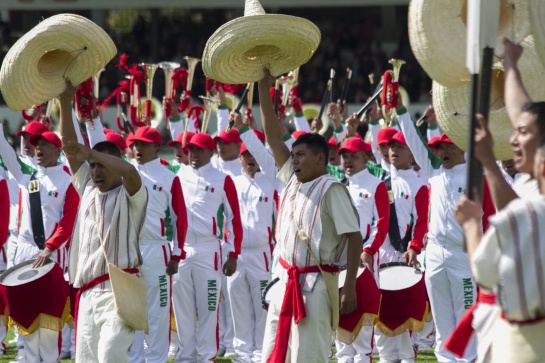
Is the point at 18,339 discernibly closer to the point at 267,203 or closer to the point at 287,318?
the point at 267,203

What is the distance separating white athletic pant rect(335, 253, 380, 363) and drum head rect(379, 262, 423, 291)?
97mm

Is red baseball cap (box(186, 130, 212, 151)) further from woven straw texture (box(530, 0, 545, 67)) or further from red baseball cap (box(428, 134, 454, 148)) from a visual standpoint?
woven straw texture (box(530, 0, 545, 67))

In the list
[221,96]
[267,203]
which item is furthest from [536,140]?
[221,96]

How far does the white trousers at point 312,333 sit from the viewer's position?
780cm

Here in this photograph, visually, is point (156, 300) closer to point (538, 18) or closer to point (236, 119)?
point (236, 119)

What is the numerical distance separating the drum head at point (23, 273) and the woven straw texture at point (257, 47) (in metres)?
3.24

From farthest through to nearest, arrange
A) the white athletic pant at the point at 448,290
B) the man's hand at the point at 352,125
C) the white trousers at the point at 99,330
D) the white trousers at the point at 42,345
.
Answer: the man's hand at the point at 352,125 < the white trousers at the point at 42,345 < the white athletic pant at the point at 448,290 < the white trousers at the point at 99,330

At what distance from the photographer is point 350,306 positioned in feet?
26.3

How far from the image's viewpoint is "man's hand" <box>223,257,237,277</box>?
11320 mm

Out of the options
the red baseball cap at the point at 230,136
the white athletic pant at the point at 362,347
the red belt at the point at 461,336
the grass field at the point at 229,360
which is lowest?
the grass field at the point at 229,360

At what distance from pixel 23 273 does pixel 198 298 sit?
1947 mm

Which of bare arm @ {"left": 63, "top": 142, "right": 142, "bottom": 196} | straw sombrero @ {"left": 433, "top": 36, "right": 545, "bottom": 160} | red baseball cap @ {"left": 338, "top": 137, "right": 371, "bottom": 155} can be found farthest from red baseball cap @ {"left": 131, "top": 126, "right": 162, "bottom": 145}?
straw sombrero @ {"left": 433, "top": 36, "right": 545, "bottom": 160}

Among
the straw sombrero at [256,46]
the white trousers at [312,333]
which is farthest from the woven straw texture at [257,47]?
the white trousers at [312,333]

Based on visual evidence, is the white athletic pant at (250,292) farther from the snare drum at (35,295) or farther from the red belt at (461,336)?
the red belt at (461,336)
